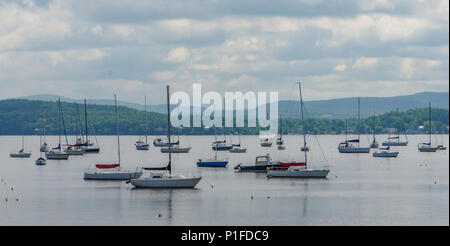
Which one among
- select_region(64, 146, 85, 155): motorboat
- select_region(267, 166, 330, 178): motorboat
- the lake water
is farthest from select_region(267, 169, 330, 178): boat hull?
select_region(64, 146, 85, 155): motorboat

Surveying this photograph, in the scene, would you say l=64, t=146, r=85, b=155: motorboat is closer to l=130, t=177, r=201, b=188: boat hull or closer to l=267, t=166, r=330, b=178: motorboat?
l=267, t=166, r=330, b=178: motorboat

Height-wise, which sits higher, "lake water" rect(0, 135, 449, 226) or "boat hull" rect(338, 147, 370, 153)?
"boat hull" rect(338, 147, 370, 153)

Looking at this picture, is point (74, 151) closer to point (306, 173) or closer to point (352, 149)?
point (352, 149)

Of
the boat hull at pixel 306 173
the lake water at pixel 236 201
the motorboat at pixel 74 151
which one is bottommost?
the lake water at pixel 236 201

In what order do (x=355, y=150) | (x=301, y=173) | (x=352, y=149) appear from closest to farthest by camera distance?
(x=301, y=173) < (x=355, y=150) < (x=352, y=149)

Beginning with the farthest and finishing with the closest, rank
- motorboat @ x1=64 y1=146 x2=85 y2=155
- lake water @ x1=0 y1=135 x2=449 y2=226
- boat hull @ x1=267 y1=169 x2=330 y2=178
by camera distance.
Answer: motorboat @ x1=64 y1=146 x2=85 y2=155 → boat hull @ x1=267 y1=169 x2=330 y2=178 → lake water @ x1=0 y1=135 x2=449 y2=226

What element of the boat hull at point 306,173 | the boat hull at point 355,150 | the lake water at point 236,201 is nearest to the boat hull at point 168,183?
the lake water at point 236,201

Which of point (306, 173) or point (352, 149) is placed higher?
point (352, 149)

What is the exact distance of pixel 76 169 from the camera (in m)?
130

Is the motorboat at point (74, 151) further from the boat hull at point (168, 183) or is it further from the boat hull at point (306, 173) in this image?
the boat hull at point (168, 183)

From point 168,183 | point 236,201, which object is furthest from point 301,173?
point 236,201

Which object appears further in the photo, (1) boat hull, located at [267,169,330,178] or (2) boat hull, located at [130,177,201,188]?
(1) boat hull, located at [267,169,330,178]
